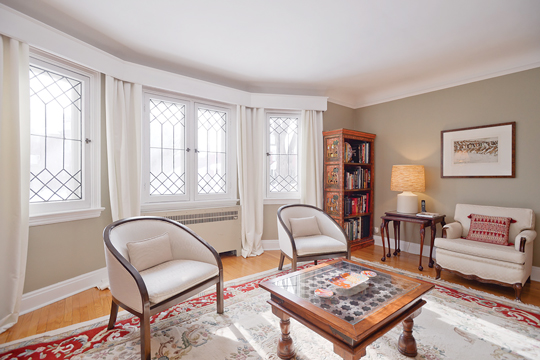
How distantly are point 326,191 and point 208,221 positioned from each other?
2013mm

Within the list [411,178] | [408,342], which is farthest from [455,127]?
[408,342]

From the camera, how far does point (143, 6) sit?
2270mm

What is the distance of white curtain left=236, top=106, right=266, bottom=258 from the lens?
13.2 ft

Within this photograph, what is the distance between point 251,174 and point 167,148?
129cm

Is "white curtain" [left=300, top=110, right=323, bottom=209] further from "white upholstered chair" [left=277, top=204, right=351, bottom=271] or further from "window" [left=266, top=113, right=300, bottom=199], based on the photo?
"white upholstered chair" [left=277, top=204, right=351, bottom=271]

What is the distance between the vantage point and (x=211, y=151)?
395 centimetres


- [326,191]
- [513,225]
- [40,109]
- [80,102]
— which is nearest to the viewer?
[40,109]

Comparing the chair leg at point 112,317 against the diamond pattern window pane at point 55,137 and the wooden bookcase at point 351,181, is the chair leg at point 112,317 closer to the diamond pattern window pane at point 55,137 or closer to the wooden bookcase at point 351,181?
the diamond pattern window pane at point 55,137

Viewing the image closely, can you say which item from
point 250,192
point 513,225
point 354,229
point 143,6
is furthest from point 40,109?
point 513,225

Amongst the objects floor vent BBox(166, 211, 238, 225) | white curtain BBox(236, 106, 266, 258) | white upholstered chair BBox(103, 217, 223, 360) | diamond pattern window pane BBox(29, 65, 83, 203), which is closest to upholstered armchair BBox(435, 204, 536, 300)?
white curtain BBox(236, 106, 266, 258)

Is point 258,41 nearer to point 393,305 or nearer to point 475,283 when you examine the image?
point 393,305

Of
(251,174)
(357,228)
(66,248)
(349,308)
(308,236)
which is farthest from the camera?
(357,228)

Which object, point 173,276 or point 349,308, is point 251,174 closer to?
point 173,276

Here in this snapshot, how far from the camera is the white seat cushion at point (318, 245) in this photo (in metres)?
2.86
